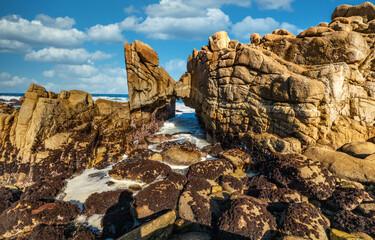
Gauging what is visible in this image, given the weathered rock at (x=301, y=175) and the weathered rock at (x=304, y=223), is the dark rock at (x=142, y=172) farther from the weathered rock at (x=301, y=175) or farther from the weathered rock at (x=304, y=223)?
the weathered rock at (x=304, y=223)

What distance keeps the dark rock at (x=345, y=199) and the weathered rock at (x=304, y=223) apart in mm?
1134

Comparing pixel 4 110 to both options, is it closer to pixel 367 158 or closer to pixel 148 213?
pixel 148 213

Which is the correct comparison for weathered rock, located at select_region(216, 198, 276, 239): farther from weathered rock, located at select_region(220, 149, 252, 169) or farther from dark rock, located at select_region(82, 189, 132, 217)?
weathered rock, located at select_region(220, 149, 252, 169)

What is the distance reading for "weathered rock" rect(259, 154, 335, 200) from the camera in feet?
22.4

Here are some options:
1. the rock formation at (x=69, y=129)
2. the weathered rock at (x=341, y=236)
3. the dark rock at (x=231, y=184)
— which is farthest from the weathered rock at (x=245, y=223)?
the rock formation at (x=69, y=129)

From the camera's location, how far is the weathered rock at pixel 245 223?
4.78 m

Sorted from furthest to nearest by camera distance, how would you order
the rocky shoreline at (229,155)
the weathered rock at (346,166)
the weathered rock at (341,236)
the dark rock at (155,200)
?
the weathered rock at (346,166) < the dark rock at (155,200) < the rocky shoreline at (229,155) < the weathered rock at (341,236)

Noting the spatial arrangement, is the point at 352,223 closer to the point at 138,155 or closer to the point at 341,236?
the point at 341,236

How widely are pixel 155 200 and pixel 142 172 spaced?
8.77 feet

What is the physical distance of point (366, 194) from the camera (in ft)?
20.4

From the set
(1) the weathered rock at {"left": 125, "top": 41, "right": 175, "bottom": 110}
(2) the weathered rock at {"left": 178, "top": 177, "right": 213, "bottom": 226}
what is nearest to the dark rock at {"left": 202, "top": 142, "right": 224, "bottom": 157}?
(2) the weathered rock at {"left": 178, "top": 177, "right": 213, "bottom": 226}

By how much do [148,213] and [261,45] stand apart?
12.5 m

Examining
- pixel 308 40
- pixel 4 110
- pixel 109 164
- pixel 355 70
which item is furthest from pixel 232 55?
pixel 4 110

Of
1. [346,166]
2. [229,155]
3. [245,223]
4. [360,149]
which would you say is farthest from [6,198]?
[360,149]
